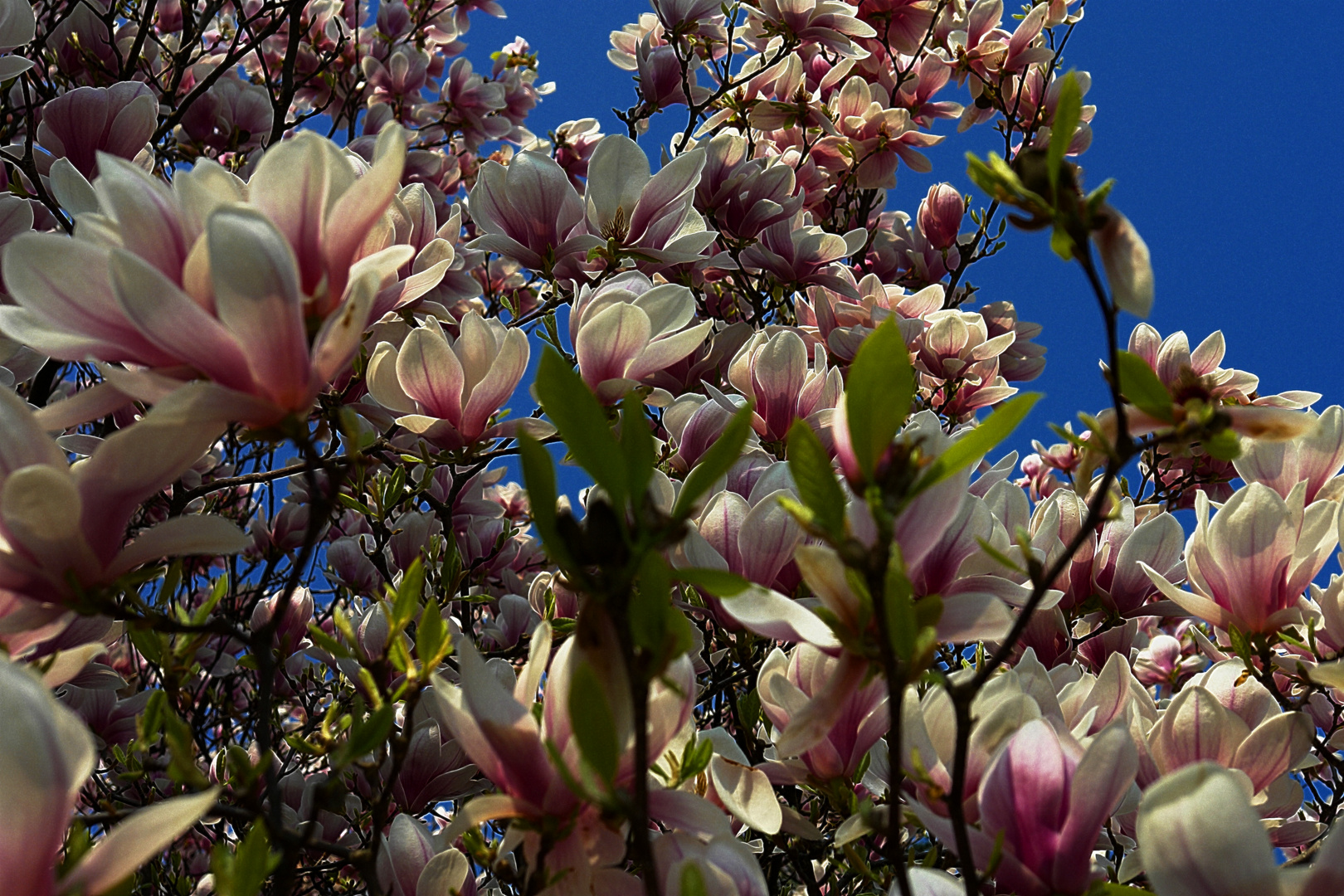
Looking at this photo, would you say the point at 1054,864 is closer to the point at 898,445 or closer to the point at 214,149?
the point at 898,445

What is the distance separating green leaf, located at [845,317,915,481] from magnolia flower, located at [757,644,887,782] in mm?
317

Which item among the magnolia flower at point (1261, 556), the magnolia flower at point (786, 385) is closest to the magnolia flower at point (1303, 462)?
the magnolia flower at point (1261, 556)

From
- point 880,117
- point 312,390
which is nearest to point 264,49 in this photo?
point 880,117

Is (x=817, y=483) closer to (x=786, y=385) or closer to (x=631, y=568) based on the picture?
(x=631, y=568)

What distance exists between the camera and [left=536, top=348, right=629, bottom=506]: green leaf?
0.42m

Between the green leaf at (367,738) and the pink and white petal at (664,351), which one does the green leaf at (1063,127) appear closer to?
the green leaf at (367,738)

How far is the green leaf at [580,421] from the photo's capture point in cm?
42

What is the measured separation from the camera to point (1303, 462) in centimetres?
109

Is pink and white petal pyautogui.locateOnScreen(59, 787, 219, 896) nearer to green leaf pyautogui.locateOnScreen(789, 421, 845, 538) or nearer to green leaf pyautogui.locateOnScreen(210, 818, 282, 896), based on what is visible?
green leaf pyautogui.locateOnScreen(210, 818, 282, 896)

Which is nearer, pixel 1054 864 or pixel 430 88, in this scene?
pixel 1054 864

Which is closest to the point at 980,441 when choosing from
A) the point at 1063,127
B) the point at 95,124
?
the point at 1063,127

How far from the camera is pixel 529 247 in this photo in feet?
4.64

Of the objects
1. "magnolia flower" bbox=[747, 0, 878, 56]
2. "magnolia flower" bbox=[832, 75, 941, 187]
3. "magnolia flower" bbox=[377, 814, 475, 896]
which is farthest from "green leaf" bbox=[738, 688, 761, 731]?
"magnolia flower" bbox=[832, 75, 941, 187]

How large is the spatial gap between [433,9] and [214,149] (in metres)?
1.88
